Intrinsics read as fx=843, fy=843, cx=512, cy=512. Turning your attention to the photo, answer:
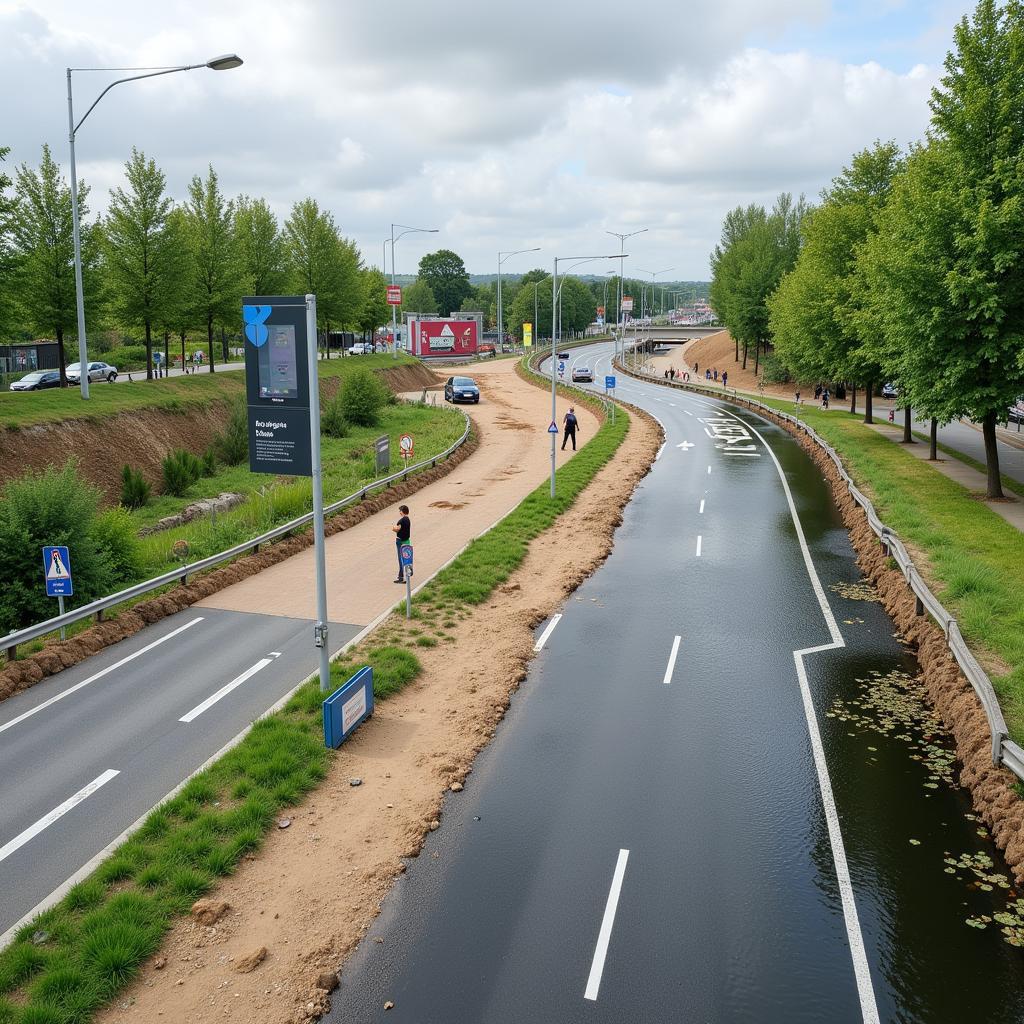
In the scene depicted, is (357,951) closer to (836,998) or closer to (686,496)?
(836,998)


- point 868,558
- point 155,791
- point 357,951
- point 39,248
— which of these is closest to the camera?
point 357,951

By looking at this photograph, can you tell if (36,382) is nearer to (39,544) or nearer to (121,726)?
(39,544)

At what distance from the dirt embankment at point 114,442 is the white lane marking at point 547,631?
50.5ft

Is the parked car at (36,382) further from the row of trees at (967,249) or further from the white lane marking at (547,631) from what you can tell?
the row of trees at (967,249)

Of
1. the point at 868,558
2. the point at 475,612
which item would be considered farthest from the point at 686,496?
the point at 475,612

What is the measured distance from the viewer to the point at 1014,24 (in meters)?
25.2

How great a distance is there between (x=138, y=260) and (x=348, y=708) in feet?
118

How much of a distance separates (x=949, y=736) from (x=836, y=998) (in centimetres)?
626

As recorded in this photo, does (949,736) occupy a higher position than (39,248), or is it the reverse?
(39,248)

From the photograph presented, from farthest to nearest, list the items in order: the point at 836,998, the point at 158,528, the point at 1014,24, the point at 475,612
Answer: the point at 158,528
the point at 1014,24
the point at 475,612
the point at 836,998

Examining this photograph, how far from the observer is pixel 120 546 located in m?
19.3

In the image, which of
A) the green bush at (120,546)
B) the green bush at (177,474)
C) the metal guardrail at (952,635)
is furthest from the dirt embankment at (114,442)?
the metal guardrail at (952,635)

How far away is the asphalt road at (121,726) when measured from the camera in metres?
9.70

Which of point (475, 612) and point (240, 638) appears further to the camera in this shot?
point (475, 612)
